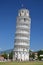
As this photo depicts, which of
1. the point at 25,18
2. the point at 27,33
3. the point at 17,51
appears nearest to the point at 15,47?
the point at 17,51

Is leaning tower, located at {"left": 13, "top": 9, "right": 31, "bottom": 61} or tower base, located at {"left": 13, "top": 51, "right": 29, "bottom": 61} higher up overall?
leaning tower, located at {"left": 13, "top": 9, "right": 31, "bottom": 61}

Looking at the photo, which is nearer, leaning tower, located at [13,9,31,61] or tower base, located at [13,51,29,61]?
leaning tower, located at [13,9,31,61]

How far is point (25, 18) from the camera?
8156 cm

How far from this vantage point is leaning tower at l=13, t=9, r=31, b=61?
7638cm

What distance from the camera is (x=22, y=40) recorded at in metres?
76.4

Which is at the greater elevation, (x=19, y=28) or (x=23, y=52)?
(x=19, y=28)

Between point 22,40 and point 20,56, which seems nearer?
point 22,40

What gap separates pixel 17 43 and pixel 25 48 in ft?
10.9

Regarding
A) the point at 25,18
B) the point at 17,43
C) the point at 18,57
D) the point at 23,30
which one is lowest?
the point at 18,57

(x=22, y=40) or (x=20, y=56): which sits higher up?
(x=22, y=40)

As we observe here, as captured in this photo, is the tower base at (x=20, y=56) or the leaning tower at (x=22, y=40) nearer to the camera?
the leaning tower at (x=22, y=40)

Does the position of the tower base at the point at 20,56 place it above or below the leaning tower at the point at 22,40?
below

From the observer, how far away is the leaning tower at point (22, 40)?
7638 cm

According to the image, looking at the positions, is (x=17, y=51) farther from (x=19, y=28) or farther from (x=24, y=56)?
(x=19, y=28)
